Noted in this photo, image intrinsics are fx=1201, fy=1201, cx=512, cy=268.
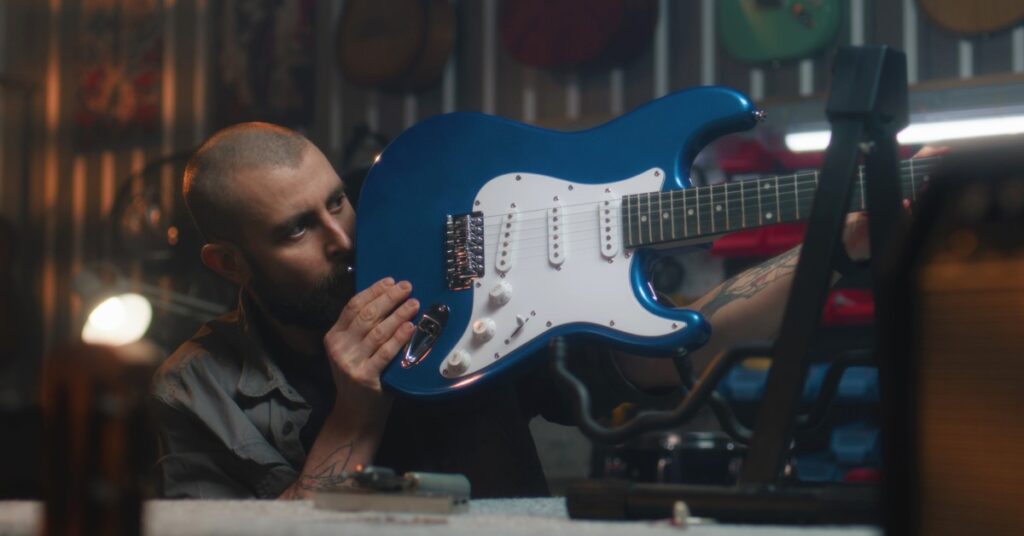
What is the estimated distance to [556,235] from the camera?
57.1 inches

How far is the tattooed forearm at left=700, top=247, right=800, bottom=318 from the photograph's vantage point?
1.42 m

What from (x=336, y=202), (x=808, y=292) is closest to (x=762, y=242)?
(x=336, y=202)

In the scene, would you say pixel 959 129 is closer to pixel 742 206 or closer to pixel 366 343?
pixel 742 206

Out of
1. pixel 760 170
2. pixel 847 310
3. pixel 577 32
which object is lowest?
pixel 847 310

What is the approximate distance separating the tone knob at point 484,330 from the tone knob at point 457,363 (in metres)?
0.02

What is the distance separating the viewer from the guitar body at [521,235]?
4.52ft

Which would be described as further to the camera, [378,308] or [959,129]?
[959,129]

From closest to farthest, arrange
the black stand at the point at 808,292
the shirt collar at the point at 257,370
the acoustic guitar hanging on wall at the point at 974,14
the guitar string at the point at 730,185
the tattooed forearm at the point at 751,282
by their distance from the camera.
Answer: the black stand at the point at 808,292
the guitar string at the point at 730,185
the tattooed forearm at the point at 751,282
the shirt collar at the point at 257,370
the acoustic guitar hanging on wall at the point at 974,14

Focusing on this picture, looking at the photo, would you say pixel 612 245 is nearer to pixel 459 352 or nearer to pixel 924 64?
pixel 459 352

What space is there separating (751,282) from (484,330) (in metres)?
0.33

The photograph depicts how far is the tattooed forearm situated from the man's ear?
2.21ft

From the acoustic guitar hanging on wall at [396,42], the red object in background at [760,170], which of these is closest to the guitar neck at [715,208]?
the red object in background at [760,170]

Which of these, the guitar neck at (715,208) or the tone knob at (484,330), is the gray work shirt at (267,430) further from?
the guitar neck at (715,208)

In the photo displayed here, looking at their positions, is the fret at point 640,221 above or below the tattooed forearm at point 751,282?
above
